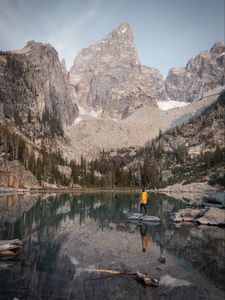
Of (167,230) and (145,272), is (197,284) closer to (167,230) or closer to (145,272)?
(145,272)

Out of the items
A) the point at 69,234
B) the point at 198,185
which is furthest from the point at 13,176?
the point at 69,234

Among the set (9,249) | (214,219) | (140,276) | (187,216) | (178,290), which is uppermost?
(187,216)

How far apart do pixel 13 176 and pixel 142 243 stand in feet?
380

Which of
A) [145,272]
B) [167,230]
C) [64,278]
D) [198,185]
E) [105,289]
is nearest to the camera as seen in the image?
[105,289]

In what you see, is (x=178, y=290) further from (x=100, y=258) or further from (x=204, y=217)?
(x=204, y=217)

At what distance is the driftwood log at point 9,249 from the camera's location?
20.0 meters

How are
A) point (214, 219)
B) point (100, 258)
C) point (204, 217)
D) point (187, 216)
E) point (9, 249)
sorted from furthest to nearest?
point (187, 216), point (204, 217), point (214, 219), point (9, 249), point (100, 258)

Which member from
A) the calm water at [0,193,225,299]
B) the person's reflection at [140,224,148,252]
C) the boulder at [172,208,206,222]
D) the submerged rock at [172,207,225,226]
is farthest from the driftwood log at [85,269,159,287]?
the boulder at [172,208,206,222]

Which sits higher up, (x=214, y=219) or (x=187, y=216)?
(x=187, y=216)

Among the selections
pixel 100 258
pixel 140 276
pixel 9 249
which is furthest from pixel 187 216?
pixel 140 276

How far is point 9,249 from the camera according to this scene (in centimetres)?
2058

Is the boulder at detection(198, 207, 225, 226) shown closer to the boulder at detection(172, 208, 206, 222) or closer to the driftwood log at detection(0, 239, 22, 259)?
the boulder at detection(172, 208, 206, 222)

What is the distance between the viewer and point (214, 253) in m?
21.3

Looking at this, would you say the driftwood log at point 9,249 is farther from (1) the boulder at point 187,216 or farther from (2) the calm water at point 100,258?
(1) the boulder at point 187,216
